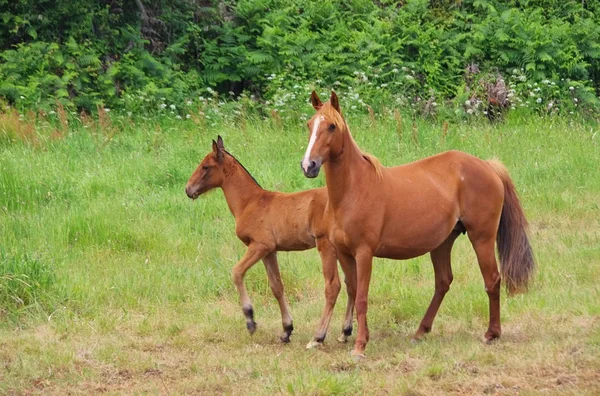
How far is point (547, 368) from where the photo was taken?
6.88 m

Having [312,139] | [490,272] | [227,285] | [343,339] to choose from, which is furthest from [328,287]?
[227,285]

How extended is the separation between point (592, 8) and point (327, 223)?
630 inches

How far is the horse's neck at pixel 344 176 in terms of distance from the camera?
25.5 ft

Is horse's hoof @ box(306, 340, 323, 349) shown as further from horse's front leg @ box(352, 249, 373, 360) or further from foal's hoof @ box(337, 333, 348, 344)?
horse's front leg @ box(352, 249, 373, 360)

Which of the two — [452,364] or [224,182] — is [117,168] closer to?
[224,182]

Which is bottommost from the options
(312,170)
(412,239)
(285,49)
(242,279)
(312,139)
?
(242,279)

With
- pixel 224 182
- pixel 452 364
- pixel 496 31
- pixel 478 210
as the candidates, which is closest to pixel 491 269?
pixel 478 210

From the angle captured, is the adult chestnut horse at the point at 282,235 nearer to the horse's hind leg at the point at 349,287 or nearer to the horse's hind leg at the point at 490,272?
the horse's hind leg at the point at 349,287

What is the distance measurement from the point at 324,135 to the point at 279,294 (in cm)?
176

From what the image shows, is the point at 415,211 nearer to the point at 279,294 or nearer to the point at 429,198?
the point at 429,198

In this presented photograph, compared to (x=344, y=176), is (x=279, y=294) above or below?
below

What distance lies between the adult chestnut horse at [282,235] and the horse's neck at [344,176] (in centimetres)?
55

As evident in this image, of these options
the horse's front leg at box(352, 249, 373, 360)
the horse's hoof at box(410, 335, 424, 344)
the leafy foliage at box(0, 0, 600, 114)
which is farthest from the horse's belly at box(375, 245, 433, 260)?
the leafy foliage at box(0, 0, 600, 114)

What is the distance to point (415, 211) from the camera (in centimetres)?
793
